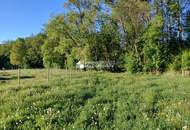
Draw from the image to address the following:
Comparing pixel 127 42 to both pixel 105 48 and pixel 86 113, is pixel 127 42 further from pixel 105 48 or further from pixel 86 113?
pixel 86 113

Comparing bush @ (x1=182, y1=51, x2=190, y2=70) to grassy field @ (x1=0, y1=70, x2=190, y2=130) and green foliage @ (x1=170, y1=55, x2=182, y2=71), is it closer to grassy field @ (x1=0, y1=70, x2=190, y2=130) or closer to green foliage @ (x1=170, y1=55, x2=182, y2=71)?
green foliage @ (x1=170, y1=55, x2=182, y2=71)

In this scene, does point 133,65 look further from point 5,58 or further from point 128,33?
point 5,58

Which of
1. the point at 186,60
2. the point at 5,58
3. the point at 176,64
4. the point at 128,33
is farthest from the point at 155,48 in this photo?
the point at 5,58

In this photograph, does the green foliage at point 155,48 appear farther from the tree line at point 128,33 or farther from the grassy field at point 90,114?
the grassy field at point 90,114

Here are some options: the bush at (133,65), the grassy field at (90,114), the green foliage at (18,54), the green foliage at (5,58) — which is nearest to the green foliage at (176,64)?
the bush at (133,65)

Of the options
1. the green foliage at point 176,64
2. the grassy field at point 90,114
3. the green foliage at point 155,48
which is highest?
the green foliage at point 155,48

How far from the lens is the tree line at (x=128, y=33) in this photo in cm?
4244

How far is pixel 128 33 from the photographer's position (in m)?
49.1

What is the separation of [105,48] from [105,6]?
8265mm

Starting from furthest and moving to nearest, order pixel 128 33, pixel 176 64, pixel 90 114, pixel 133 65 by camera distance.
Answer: pixel 128 33
pixel 133 65
pixel 176 64
pixel 90 114

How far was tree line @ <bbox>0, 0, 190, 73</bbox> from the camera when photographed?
4244cm

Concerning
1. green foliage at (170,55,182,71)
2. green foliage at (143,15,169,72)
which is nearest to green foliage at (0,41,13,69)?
green foliage at (143,15,169,72)

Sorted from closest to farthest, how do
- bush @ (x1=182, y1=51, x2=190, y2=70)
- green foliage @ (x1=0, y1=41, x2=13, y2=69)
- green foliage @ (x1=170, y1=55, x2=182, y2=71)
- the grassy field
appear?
1. the grassy field
2. bush @ (x1=182, y1=51, x2=190, y2=70)
3. green foliage @ (x1=170, y1=55, x2=182, y2=71)
4. green foliage @ (x1=0, y1=41, x2=13, y2=69)

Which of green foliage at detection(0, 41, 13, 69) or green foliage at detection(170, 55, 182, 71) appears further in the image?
green foliage at detection(0, 41, 13, 69)
